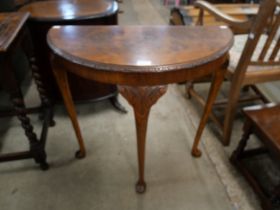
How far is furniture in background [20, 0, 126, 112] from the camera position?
1.30 metres

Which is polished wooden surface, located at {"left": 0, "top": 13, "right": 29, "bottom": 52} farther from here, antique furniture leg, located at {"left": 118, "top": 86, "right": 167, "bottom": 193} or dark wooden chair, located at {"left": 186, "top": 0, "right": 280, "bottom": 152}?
dark wooden chair, located at {"left": 186, "top": 0, "right": 280, "bottom": 152}

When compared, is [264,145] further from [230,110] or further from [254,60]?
[254,60]

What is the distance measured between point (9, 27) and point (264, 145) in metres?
1.35

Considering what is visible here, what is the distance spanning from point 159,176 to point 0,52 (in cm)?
99

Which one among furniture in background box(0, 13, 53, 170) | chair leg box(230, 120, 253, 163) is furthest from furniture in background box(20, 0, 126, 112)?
chair leg box(230, 120, 253, 163)

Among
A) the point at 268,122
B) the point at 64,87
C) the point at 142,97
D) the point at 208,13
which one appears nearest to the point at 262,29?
the point at 268,122

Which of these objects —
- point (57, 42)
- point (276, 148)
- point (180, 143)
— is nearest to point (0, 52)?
point (57, 42)

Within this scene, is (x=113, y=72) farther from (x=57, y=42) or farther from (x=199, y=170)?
(x=199, y=170)

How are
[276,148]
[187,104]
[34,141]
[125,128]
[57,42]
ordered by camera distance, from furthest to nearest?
[187,104] < [125,128] < [34,141] < [276,148] < [57,42]

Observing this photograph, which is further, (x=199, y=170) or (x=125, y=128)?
(x=125, y=128)

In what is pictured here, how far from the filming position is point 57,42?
0.93m

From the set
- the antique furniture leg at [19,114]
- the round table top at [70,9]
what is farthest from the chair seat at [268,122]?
the antique furniture leg at [19,114]

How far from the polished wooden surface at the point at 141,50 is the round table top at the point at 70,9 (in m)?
0.30

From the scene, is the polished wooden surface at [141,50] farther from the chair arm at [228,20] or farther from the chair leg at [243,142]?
the chair leg at [243,142]
